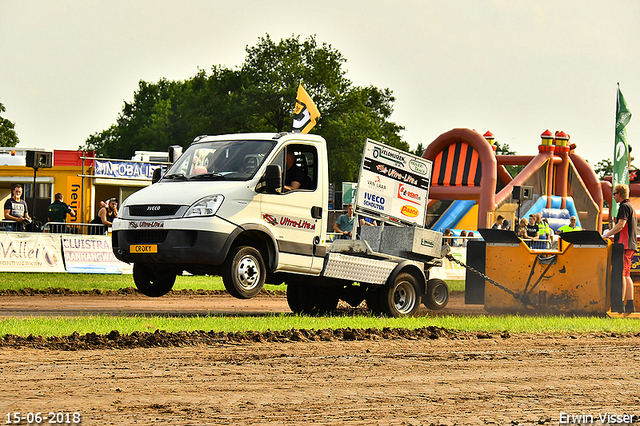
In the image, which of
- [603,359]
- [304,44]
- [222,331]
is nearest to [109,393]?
[222,331]

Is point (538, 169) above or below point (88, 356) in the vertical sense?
above

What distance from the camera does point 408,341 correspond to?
1025 cm

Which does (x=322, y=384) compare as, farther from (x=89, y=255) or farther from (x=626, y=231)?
(x=89, y=255)

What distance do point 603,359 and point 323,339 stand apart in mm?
3212

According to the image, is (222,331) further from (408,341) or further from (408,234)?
(408,234)

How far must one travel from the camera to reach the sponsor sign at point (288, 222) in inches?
468

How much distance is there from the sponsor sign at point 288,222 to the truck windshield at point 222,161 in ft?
2.14

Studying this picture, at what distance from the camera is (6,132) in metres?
72.8

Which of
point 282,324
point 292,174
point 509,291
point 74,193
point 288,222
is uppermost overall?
point 74,193

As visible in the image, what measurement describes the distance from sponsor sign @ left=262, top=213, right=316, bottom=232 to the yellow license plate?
5.16 feet

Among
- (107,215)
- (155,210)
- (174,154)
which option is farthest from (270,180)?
(107,215)

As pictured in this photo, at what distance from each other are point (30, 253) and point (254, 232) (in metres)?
10.6

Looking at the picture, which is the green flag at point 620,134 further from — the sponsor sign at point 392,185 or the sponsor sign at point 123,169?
the sponsor sign at point 123,169

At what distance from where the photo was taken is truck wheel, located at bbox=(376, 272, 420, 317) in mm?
13453
